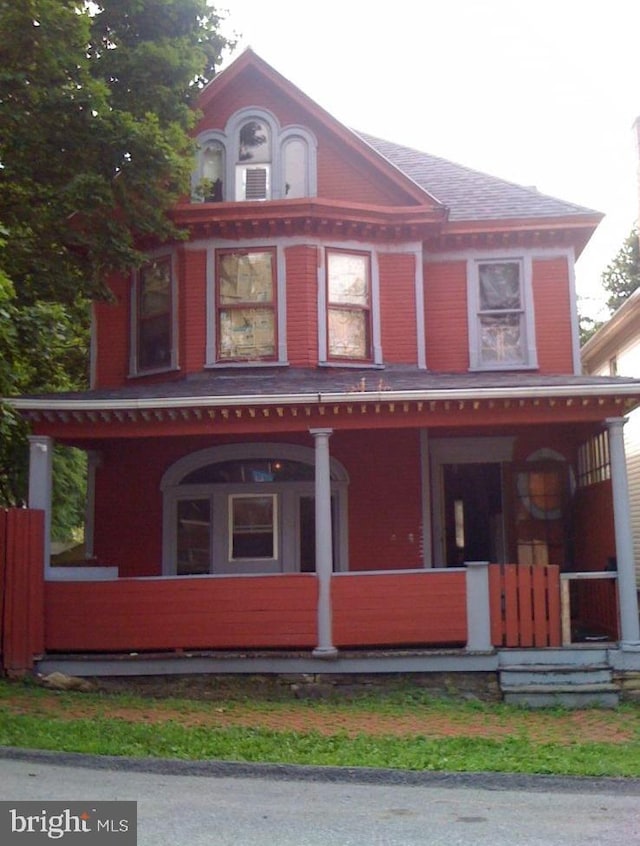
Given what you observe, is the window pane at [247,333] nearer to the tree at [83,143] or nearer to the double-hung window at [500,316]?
the tree at [83,143]

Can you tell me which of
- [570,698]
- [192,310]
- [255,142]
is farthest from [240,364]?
Answer: [570,698]

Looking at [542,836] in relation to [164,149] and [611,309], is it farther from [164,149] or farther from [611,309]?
[611,309]

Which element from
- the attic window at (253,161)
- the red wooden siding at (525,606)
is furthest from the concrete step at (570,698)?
the attic window at (253,161)

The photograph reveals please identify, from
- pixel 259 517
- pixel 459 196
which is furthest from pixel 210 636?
pixel 459 196

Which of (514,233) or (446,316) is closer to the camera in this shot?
(514,233)

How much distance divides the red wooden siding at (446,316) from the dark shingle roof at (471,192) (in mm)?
847

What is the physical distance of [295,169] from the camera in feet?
48.3

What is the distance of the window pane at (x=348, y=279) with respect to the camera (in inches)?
562

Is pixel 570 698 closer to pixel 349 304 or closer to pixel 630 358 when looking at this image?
pixel 349 304

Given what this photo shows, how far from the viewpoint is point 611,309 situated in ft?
121

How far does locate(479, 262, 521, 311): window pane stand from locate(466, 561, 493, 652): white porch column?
483cm

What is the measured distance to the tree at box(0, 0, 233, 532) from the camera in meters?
12.1

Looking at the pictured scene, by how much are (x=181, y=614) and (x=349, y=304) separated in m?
5.23

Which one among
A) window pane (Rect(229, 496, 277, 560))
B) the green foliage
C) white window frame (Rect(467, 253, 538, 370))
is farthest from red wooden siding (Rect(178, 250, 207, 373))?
the green foliage
